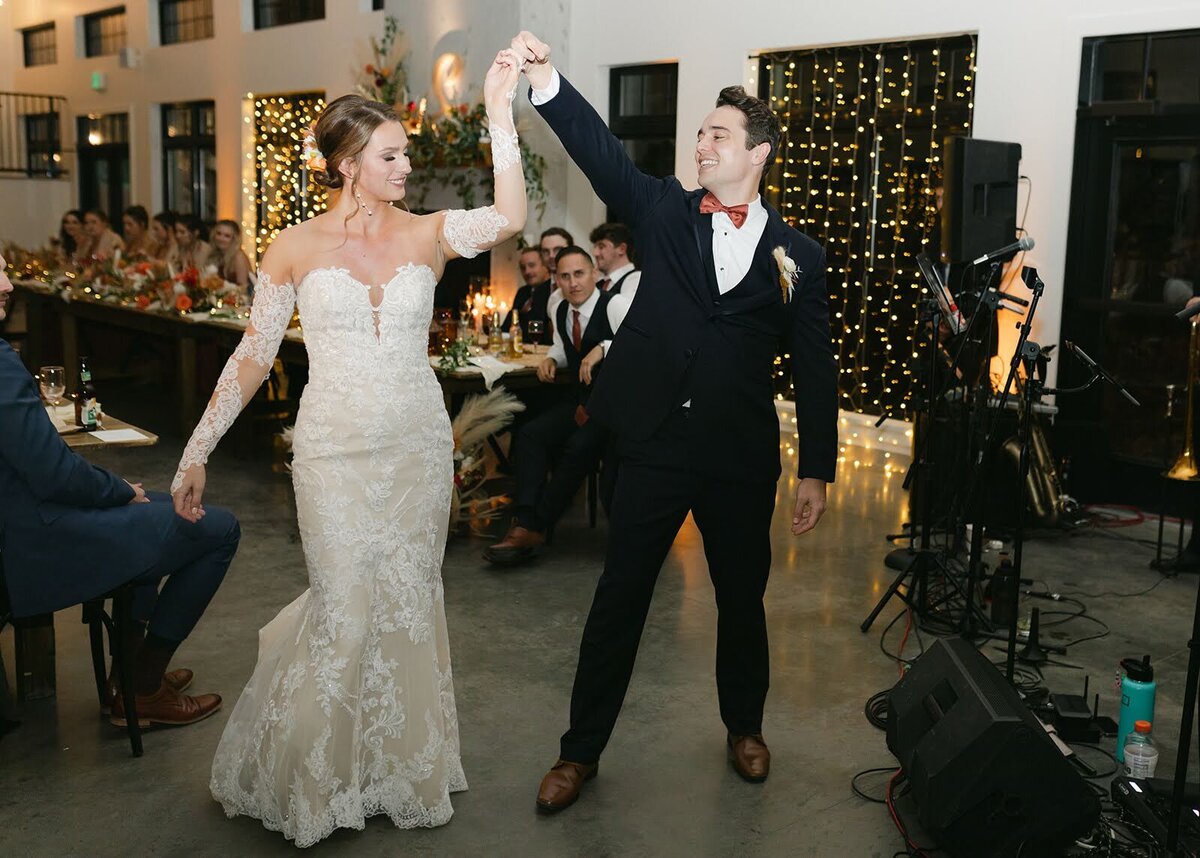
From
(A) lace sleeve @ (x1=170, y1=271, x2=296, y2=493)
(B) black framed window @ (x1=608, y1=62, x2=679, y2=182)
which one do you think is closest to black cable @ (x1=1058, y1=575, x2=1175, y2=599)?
(A) lace sleeve @ (x1=170, y1=271, x2=296, y2=493)

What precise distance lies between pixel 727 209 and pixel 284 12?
11.8m

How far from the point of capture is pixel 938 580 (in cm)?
522

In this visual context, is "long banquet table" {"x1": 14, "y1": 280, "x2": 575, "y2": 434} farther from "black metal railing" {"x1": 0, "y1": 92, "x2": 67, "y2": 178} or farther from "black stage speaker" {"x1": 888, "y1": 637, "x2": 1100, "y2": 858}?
"black metal railing" {"x1": 0, "y1": 92, "x2": 67, "y2": 178}

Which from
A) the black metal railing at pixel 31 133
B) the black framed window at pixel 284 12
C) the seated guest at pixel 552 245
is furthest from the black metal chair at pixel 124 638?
the black metal railing at pixel 31 133

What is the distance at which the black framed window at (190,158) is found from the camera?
48.2 ft

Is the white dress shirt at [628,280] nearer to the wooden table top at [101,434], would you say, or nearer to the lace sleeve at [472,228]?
the wooden table top at [101,434]

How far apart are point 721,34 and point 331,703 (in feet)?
23.8

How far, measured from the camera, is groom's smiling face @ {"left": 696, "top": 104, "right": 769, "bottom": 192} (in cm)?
303

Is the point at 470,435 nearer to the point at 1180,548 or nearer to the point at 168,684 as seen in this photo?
the point at 168,684

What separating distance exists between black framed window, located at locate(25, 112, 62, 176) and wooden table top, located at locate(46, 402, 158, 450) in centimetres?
1507

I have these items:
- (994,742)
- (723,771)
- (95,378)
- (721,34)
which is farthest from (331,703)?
(95,378)

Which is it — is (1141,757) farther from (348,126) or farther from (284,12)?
(284,12)

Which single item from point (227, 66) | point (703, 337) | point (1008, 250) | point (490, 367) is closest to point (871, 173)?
point (490, 367)

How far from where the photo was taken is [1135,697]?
11.6 ft
